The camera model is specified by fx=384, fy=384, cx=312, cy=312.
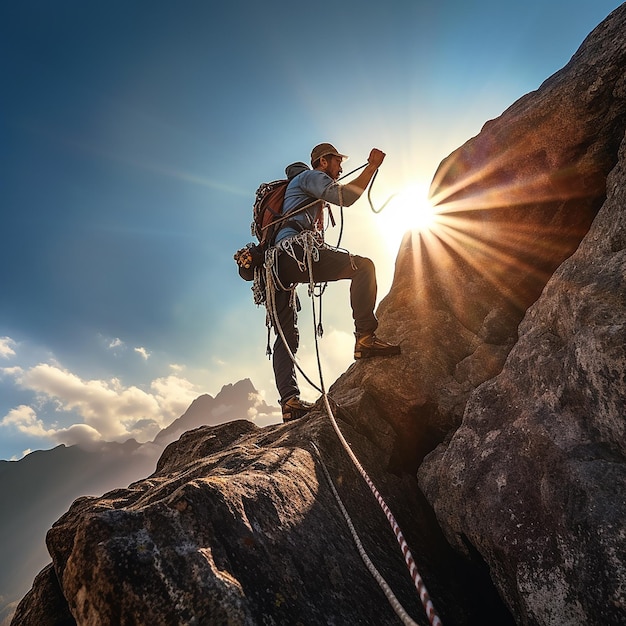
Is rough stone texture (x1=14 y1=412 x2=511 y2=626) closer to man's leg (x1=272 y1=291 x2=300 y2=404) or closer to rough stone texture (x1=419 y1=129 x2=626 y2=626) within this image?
rough stone texture (x1=419 y1=129 x2=626 y2=626)

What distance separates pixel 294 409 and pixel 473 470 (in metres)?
3.19

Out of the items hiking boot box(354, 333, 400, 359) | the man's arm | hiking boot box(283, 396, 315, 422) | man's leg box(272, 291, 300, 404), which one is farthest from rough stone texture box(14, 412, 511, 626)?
the man's arm

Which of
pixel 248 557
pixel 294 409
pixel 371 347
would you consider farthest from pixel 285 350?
pixel 248 557

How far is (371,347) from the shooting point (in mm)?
6395

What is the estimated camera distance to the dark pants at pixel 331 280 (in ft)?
21.0

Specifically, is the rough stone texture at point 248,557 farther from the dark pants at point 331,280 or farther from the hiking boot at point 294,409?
the dark pants at point 331,280

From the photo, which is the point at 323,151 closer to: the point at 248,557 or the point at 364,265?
the point at 364,265

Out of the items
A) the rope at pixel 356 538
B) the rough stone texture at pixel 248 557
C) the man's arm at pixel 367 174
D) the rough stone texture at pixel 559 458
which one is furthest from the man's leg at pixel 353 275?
the rough stone texture at pixel 248 557

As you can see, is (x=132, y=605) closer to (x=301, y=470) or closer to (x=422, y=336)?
(x=301, y=470)

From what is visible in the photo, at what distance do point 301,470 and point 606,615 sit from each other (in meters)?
2.30

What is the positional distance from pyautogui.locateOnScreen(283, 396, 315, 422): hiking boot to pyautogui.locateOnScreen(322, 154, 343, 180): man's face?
418cm

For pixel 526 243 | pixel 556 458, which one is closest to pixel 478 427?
pixel 556 458

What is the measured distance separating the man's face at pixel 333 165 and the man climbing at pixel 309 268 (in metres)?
0.70

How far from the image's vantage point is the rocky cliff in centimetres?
214
